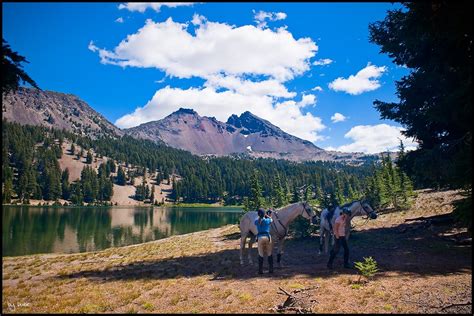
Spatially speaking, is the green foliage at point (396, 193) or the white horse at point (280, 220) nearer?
the white horse at point (280, 220)

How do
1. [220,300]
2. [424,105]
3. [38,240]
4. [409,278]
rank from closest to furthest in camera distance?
[220,300] < [409,278] < [424,105] < [38,240]

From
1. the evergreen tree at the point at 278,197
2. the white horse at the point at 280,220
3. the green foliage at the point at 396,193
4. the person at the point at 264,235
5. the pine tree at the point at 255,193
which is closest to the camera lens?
the person at the point at 264,235

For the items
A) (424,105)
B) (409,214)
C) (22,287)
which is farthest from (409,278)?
(409,214)

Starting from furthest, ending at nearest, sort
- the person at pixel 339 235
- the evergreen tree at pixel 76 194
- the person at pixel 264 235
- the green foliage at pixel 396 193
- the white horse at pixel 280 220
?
the evergreen tree at pixel 76 194
the green foliage at pixel 396 193
the white horse at pixel 280 220
the person at pixel 339 235
the person at pixel 264 235

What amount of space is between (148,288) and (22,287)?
20.7 ft

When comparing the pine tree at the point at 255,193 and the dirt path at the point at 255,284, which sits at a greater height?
the pine tree at the point at 255,193

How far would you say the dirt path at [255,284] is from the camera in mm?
9660

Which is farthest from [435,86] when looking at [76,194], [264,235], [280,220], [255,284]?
[76,194]

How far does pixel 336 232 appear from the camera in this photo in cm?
1469

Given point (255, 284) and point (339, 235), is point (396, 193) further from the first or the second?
point (255, 284)

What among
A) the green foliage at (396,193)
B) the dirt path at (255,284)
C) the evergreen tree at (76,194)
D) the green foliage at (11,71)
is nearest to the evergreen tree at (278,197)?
the green foliage at (396,193)

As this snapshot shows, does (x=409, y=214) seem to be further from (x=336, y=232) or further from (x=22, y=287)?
(x=22, y=287)

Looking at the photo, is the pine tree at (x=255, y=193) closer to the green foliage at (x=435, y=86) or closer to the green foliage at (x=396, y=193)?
the green foliage at (x=396, y=193)

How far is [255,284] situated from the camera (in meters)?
12.5
